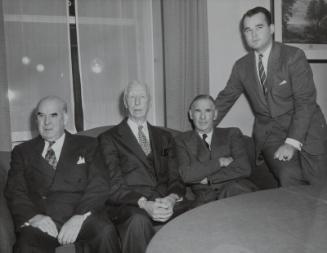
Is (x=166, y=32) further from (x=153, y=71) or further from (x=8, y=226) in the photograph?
(x=8, y=226)

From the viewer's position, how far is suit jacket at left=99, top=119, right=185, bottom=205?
270 cm

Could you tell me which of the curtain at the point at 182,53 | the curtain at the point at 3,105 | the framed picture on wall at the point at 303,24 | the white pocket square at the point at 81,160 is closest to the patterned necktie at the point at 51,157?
the white pocket square at the point at 81,160

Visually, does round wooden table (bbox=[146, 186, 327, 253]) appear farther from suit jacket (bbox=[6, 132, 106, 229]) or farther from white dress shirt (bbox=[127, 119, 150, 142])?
white dress shirt (bbox=[127, 119, 150, 142])

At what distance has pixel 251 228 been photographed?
1580mm

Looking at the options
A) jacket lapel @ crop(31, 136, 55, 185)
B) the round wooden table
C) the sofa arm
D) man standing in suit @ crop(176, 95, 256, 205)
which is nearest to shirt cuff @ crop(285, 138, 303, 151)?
man standing in suit @ crop(176, 95, 256, 205)

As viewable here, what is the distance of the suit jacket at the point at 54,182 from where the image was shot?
2.42 metres

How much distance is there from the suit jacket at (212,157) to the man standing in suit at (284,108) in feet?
0.76

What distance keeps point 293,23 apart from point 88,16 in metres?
2.38

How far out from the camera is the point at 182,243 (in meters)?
1.47

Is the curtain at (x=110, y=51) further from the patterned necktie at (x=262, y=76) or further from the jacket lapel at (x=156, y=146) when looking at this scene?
the patterned necktie at (x=262, y=76)

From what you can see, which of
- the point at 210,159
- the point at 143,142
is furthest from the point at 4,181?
the point at 210,159

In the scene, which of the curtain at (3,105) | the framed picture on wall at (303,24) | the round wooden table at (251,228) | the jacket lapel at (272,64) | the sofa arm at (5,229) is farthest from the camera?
the framed picture on wall at (303,24)

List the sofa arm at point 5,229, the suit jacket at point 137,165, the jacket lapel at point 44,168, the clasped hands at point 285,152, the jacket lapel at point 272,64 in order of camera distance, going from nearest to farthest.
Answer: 1. the sofa arm at point 5,229
2. the jacket lapel at point 44,168
3. the suit jacket at point 137,165
4. the clasped hands at point 285,152
5. the jacket lapel at point 272,64

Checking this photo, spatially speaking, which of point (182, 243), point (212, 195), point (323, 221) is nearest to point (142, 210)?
point (212, 195)
